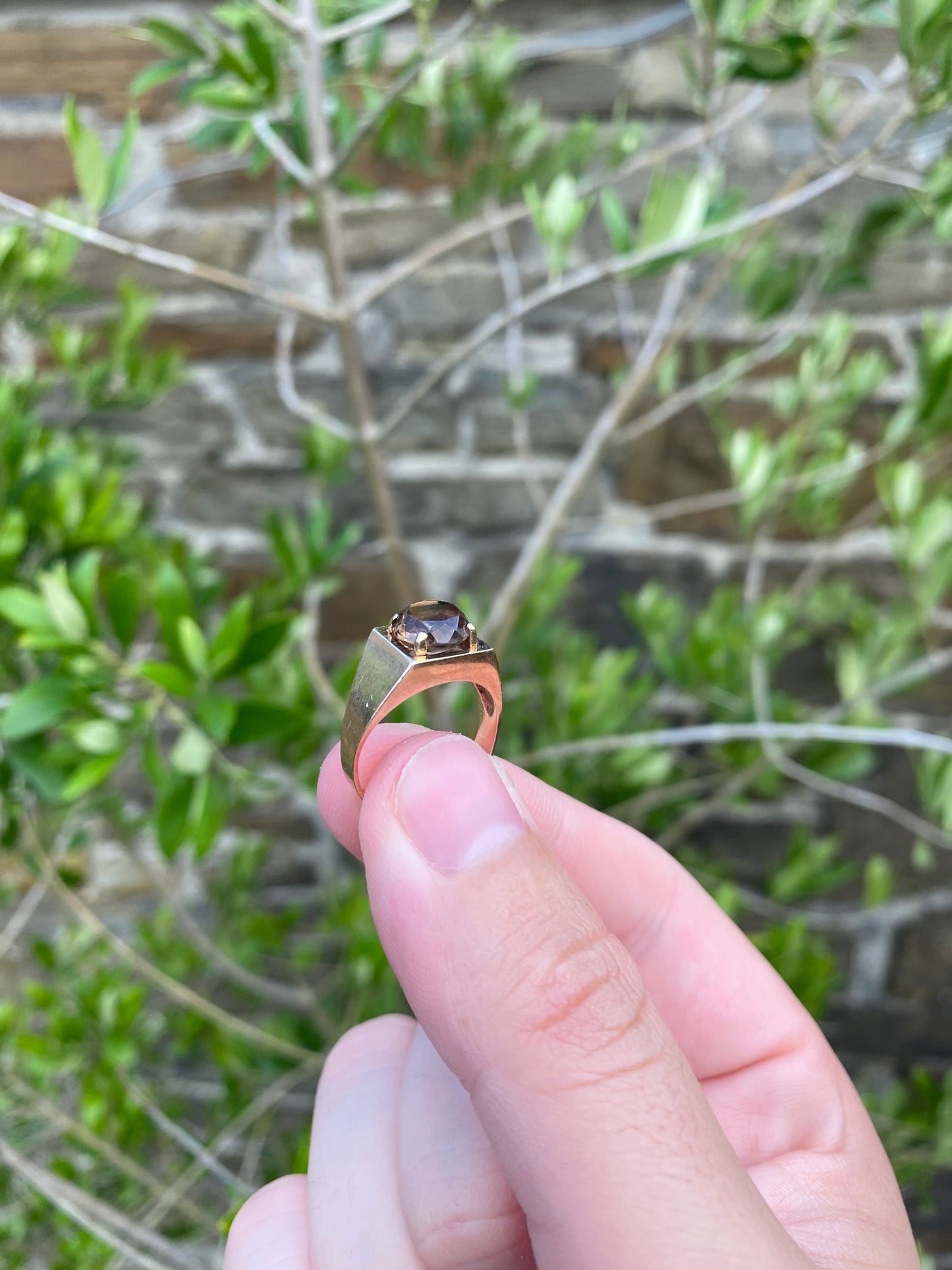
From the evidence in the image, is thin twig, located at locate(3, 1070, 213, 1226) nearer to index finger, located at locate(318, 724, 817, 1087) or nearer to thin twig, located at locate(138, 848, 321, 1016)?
thin twig, located at locate(138, 848, 321, 1016)

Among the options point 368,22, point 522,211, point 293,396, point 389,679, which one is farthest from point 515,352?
point 389,679

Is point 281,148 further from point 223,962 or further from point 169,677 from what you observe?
point 223,962

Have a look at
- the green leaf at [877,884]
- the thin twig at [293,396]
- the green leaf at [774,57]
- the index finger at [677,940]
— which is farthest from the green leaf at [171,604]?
the green leaf at [877,884]

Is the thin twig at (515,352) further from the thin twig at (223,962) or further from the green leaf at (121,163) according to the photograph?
the thin twig at (223,962)

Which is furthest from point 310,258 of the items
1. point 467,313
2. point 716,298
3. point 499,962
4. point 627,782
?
point 499,962

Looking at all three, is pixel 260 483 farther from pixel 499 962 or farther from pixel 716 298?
pixel 499 962
